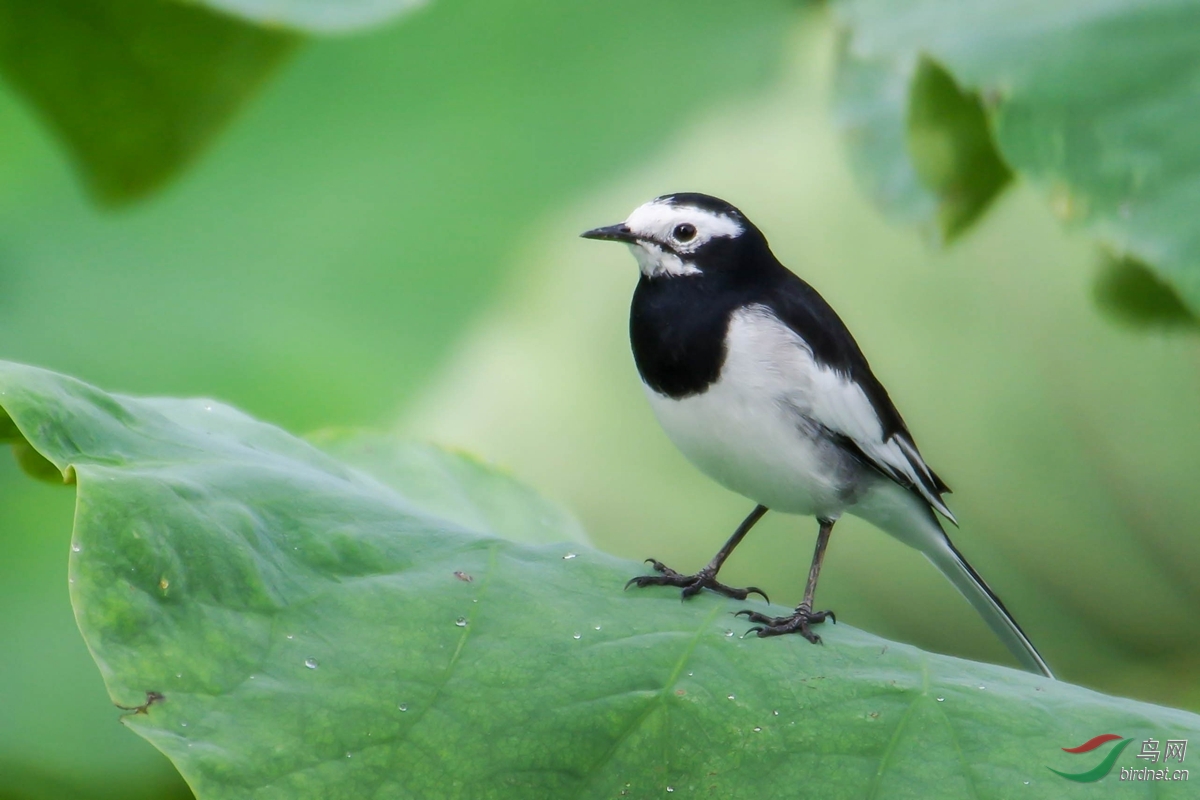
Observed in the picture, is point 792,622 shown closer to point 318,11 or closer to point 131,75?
point 318,11

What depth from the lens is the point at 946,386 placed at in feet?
8.25

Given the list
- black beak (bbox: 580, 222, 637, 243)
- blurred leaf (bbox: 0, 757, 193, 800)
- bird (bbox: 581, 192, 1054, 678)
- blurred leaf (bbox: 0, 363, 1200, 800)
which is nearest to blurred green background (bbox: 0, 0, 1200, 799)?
bird (bbox: 581, 192, 1054, 678)

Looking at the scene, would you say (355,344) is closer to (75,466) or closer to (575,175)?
(575,175)

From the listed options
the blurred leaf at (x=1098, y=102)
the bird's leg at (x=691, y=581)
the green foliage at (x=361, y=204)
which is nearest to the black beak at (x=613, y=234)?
the bird's leg at (x=691, y=581)

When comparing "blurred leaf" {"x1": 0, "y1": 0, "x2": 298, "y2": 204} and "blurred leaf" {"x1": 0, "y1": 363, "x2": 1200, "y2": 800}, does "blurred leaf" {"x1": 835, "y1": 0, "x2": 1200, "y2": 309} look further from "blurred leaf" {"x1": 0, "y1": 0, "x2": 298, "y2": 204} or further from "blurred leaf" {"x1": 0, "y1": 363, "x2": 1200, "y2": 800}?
"blurred leaf" {"x1": 0, "y1": 0, "x2": 298, "y2": 204}

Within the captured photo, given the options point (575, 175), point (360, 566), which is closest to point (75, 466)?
point (360, 566)

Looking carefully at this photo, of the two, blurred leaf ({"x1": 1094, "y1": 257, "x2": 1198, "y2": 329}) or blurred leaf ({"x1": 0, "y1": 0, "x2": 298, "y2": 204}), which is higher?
blurred leaf ({"x1": 1094, "y1": 257, "x2": 1198, "y2": 329})

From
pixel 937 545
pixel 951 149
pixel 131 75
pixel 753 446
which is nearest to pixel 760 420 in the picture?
pixel 753 446

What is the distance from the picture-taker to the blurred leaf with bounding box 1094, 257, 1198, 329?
2.28 metres

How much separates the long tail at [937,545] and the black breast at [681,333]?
1.33ft

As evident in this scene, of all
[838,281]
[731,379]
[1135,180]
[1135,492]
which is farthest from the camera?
[838,281]

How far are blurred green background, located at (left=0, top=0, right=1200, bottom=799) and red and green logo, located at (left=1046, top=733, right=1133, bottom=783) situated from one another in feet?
4.09

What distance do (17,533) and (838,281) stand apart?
1.66 meters

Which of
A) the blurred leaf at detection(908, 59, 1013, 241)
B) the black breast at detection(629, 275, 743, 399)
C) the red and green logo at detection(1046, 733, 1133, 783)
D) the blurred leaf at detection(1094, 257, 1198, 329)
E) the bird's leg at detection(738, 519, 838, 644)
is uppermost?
the blurred leaf at detection(908, 59, 1013, 241)
